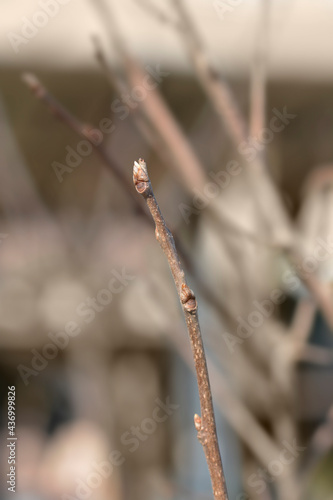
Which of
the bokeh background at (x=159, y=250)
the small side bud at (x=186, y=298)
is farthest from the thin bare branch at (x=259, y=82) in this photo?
→ the small side bud at (x=186, y=298)

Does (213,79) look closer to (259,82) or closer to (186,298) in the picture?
(259,82)

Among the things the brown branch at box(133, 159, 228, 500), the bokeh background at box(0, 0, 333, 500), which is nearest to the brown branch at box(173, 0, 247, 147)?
the bokeh background at box(0, 0, 333, 500)

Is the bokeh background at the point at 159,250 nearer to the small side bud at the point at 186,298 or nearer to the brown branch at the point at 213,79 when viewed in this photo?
the brown branch at the point at 213,79

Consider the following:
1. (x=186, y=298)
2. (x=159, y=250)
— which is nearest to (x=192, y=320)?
(x=186, y=298)

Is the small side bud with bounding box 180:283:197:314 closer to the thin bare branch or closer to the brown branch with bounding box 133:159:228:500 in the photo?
the brown branch with bounding box 133:159:228:500

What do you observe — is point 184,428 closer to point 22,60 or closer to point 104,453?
point 104,453

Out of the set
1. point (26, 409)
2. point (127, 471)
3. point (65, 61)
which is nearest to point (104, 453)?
point (127, 471)

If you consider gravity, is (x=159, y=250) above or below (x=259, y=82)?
above

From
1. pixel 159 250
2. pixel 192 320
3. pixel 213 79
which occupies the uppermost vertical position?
pixel 159 250
